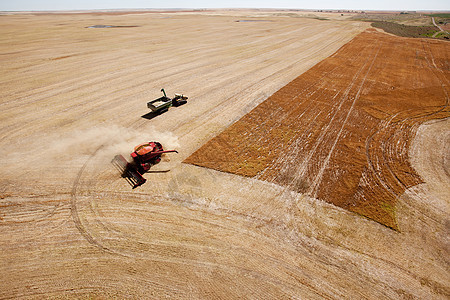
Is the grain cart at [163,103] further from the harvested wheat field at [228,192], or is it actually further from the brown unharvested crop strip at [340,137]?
the brown unharvested crop strip at [340,137]

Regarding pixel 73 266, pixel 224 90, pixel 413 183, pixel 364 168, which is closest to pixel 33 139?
pixel 73 266

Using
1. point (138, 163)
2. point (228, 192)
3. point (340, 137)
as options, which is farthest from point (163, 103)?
point (340, 137)

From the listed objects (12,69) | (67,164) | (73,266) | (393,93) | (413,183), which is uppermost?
(12,69)

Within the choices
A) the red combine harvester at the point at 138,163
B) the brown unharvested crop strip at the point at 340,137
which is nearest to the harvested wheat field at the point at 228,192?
the brown unharvested crop strip at the point at 340,137

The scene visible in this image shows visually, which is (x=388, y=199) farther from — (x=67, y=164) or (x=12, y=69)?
(x=12, y=69)

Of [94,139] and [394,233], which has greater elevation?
[94,139]

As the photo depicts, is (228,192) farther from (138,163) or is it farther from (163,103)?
(163,103)

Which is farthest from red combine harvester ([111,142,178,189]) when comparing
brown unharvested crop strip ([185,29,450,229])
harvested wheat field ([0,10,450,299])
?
brown unharvested crop strip ([185,29,450,229])
